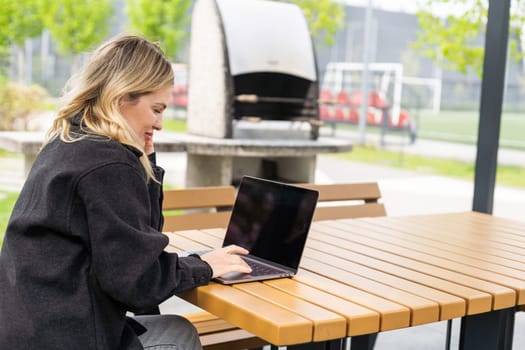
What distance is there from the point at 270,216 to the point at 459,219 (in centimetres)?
142

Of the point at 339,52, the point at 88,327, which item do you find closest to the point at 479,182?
the point at 88,327

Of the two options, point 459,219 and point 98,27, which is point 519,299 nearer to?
point 459,219

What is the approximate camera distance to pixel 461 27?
38.4 feet

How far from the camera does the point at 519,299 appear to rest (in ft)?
6.88

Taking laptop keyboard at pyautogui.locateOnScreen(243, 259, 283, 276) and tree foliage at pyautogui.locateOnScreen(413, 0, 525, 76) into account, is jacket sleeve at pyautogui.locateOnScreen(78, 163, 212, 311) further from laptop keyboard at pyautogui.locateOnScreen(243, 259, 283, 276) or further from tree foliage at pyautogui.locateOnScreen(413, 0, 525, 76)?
tree foliage at pyautogui.locateOnScreen(413, 0, 525, 76)

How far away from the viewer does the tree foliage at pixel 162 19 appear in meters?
17.0

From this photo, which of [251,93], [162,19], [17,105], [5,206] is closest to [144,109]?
[251,93]

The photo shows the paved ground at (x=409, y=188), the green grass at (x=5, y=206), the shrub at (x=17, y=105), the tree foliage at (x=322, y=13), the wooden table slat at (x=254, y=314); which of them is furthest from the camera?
the tree foliage at (x=322, y=13)

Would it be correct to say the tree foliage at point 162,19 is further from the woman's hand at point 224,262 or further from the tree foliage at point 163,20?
the woman's hand at point 224,262

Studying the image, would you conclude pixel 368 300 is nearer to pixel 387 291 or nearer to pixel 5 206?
pixel 387 291

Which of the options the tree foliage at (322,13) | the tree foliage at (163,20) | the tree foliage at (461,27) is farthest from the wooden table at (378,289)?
the tree foliage at (163,20)

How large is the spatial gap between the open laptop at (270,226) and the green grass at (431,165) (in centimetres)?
977

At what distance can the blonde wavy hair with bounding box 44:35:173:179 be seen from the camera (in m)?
1.86

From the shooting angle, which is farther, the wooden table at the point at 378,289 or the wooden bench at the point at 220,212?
the wooden bench at the point at 220,212
